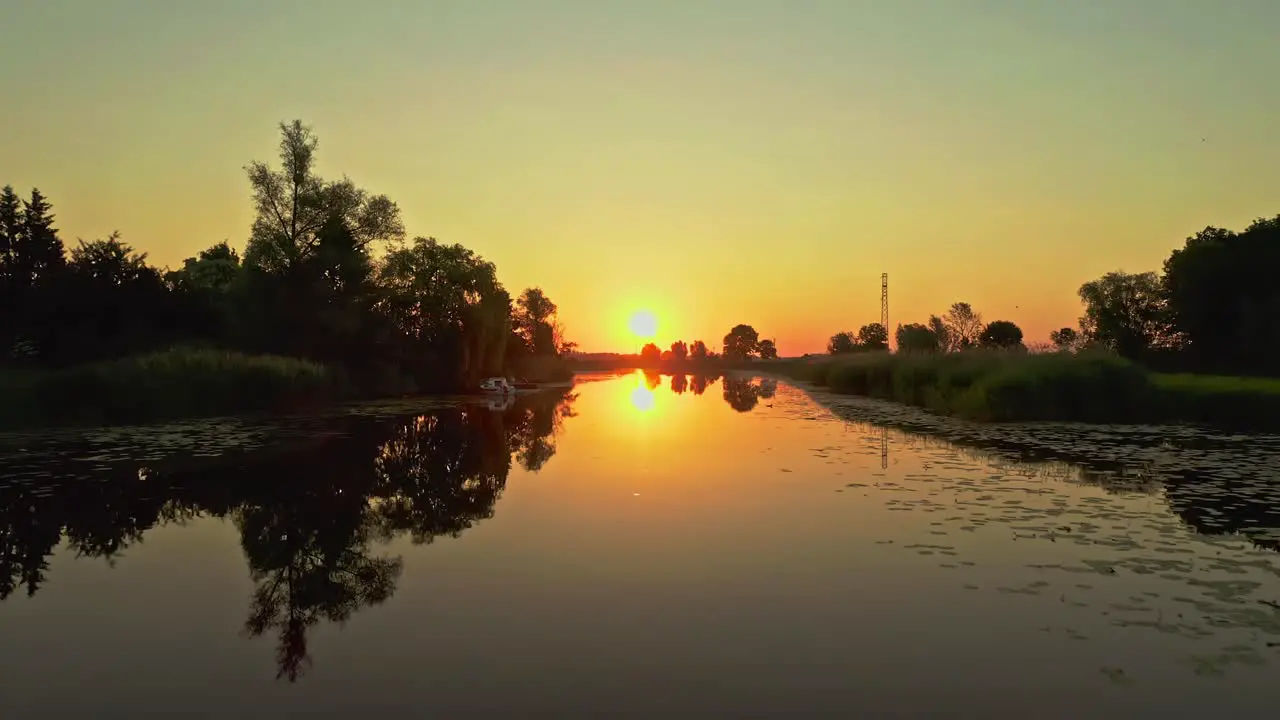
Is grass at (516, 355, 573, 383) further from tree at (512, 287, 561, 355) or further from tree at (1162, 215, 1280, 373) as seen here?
tree at (1162, 215, 1280, 373)

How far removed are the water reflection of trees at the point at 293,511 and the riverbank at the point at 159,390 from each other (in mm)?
12404

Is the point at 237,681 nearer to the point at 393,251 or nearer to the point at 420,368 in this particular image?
the point at 420,368

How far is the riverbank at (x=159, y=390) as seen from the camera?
104 feet

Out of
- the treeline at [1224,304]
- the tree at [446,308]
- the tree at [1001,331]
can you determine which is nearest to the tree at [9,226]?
the tree at [446,308]

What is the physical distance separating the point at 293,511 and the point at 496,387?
188 ft

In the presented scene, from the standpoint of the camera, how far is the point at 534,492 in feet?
59.0

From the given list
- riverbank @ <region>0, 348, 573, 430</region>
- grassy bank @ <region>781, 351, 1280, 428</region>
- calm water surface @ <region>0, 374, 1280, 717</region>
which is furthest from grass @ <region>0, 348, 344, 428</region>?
grassy bank @ <region>781, 351, 1280, 428</region>

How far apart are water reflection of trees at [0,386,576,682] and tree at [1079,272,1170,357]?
93.8 m

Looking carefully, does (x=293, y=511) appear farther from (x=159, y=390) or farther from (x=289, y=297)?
(x=289, y=297)

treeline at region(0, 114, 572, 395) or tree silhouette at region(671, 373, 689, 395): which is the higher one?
treeline at region(0, 114, 572, 395)

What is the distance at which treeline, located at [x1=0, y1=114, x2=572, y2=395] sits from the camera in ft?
138

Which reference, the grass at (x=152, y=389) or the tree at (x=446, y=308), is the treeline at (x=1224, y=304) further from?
the grass at (x=152, y=389)

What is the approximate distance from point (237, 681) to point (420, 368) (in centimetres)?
6435

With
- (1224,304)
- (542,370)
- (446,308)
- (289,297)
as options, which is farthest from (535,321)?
(1224,304)
